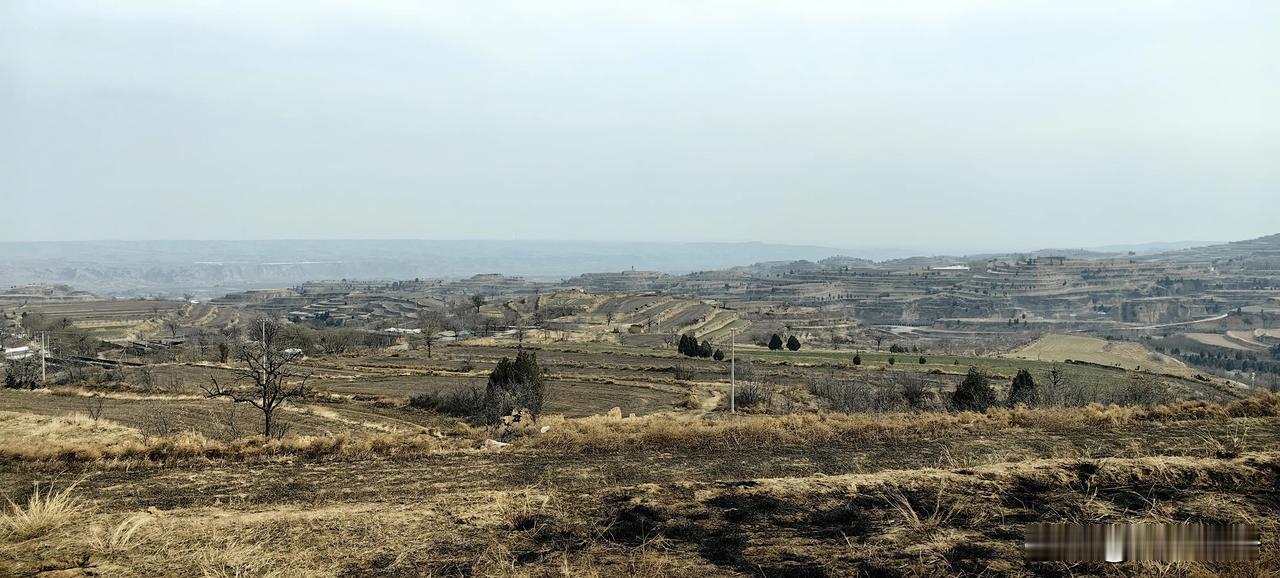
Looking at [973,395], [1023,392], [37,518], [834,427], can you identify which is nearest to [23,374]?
[37,518]

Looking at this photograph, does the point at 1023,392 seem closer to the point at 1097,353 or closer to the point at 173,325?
the point at 1097,353

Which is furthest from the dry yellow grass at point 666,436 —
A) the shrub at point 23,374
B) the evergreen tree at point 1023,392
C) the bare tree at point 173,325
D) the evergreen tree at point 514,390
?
the bare tree at point 173,325

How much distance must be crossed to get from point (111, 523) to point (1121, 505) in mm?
12065

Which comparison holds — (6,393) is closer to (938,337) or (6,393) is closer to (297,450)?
(297,450)

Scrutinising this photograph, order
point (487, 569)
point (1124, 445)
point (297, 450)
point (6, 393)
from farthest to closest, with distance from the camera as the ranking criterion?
point (6, 393) → point (297, 450) → point (1124, 445) → point (487, 569)

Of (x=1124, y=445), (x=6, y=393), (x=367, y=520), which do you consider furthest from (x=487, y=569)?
(x=6, y=393)

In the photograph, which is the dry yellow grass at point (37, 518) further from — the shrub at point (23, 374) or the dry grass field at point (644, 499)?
the shrub at point (23, 374)

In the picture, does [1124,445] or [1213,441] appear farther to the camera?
[1124,445]

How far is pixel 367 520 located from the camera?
7941 mm

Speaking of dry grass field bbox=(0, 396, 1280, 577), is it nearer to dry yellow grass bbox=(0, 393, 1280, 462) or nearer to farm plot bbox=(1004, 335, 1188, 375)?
dry yellow grass bbox=(0, 393, 1280, 462)

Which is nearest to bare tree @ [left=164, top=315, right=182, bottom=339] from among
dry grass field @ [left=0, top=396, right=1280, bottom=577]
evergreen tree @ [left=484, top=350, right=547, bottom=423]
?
evergreen tree @ [left=484, top=350, right=547, bottom=423]

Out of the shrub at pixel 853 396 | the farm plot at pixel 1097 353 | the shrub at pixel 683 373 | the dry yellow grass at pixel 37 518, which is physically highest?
the dry yellow grass at pixel 37 518

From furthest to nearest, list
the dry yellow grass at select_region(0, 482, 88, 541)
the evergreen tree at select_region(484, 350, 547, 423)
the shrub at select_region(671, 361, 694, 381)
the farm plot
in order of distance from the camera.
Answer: the farm plot
the shrub at select_region(671, 361, 694, 381)
the evergreen tree at select_region(484, 350, 547, 423)
the dry yellow grass at select_region(0, 482, 88, 541)

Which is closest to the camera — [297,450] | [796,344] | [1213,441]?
[1213,441]
